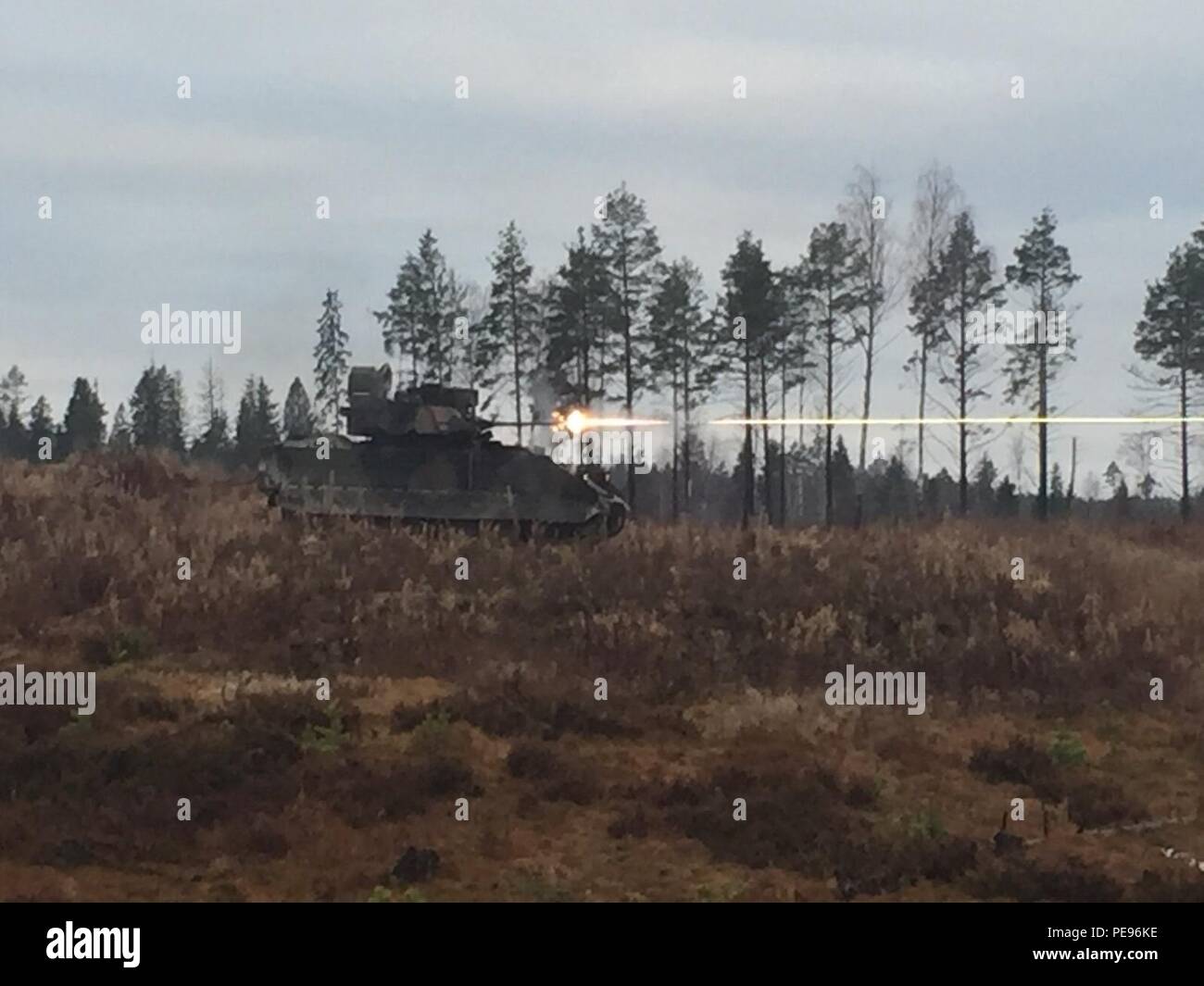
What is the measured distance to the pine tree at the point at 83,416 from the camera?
211 ft

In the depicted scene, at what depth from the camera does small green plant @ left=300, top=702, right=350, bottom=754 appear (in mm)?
10516

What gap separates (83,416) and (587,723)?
5970 centimetres

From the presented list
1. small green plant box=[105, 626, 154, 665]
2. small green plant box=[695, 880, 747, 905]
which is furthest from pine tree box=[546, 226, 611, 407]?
small green plant box=[695, 880, 747, 905]

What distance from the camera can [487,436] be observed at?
23.8m

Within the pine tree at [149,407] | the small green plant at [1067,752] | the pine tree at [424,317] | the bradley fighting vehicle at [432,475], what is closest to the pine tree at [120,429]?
the pine tree at [149,407]

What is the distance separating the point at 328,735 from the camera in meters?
10.8

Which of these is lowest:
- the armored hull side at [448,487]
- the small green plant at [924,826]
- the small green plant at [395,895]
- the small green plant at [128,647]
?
the small green plant at [395,895]

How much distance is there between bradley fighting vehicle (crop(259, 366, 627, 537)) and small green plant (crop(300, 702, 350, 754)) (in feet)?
37.7

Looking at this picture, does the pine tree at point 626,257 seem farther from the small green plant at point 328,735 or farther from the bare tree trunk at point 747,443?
the small green plant at point 328,735

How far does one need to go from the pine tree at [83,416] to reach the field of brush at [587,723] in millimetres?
46359

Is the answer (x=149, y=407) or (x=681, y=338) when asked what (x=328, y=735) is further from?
(x=149, y=407)

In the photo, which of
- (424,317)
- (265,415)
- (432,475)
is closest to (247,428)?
(265,415)

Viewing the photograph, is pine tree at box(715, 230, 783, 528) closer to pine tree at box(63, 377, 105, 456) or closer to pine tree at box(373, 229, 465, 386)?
pine tree at box(373, 229, 465, 386)

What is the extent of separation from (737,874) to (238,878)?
3066 millimetres
